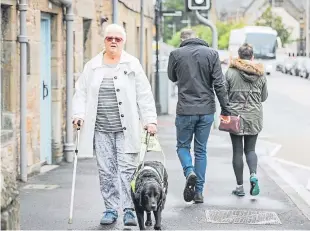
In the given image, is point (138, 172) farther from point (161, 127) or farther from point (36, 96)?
point (161, 127)

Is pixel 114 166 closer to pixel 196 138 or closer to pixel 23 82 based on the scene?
pixel 196 138

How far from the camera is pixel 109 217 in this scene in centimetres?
790

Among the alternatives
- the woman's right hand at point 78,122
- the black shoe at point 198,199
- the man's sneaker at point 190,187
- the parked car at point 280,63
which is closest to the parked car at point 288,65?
the parked car at point 280,63

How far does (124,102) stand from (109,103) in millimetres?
138

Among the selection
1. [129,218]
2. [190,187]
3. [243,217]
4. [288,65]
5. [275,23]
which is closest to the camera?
[129,218]

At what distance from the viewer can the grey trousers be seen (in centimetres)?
779

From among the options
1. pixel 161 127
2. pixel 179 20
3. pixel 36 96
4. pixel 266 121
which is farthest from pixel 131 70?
pixel 179 20

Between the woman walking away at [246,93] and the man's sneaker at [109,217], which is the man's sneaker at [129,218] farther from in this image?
the woman walking away at [246,93]

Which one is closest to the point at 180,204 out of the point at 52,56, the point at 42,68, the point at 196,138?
the point at 196,138

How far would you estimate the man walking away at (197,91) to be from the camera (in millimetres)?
9125

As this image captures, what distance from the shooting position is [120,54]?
7766 millimetres

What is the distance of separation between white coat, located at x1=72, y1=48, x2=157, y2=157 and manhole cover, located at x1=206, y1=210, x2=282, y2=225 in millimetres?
1180

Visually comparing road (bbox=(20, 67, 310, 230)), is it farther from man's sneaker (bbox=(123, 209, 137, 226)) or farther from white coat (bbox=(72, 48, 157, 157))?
white coat (bbox=(72, 48, 157, 157))

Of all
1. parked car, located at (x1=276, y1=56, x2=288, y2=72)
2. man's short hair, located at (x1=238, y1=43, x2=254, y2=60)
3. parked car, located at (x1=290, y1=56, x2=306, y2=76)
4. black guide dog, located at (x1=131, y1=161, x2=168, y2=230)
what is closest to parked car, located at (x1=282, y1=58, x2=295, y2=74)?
parked car, located at (x1=290, y1=56, x2=306, y2=76)
